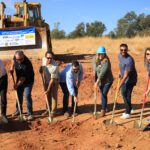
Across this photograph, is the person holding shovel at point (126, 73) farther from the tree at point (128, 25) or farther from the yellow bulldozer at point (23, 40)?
the tree at point (128, 25)

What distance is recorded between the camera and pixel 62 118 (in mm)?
9508

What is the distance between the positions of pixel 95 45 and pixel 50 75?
81.3 feet

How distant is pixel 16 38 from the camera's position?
20.6 metres

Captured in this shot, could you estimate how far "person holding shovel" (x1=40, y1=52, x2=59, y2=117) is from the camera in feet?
30.7

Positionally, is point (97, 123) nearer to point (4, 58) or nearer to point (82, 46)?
point (4, 58)

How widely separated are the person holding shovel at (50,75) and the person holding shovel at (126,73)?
1564 mm

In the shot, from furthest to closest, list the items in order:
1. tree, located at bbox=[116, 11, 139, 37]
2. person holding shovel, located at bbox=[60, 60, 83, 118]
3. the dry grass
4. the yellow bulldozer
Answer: tree, located at bbox=[116, 11, 139, 37], the dry grass, the yellow bulldozer, person holding shovel, located at bbox=[60, 60, 83, 118]

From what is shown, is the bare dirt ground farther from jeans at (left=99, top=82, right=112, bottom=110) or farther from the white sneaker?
jeans at (left=99, top=82, right=112, bottom=110)

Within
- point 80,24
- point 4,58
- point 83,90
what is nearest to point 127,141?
point 83,90

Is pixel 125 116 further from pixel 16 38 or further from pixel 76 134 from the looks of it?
pixel 16 38

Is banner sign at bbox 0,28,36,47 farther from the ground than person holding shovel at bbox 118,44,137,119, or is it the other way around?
banner sign at bbox 0,28,36,47

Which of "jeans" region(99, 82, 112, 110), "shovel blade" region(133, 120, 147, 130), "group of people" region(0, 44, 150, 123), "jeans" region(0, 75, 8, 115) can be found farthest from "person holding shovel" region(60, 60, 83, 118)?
"shovel blade" region(133, 120, 147, 130)

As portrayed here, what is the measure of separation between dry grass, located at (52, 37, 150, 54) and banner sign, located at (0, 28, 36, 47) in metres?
11.2

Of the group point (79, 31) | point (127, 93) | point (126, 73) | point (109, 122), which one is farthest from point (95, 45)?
point (79, 31)
